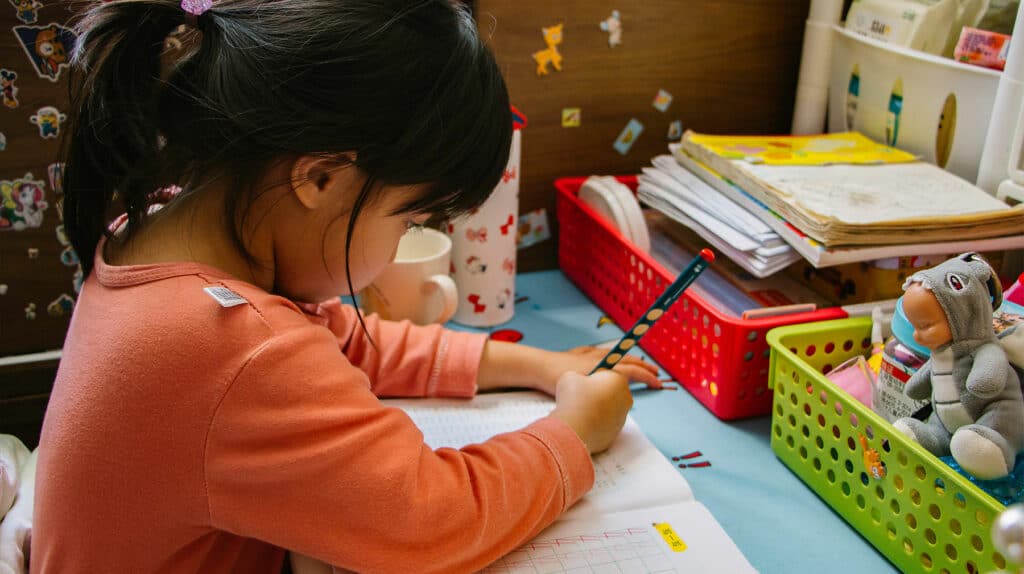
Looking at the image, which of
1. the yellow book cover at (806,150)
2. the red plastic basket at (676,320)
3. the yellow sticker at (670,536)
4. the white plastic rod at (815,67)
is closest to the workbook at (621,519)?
the yellow sticker at (670,536)

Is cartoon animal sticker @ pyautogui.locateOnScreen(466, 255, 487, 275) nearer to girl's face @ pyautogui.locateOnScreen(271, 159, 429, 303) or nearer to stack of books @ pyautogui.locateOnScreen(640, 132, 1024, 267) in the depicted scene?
stack of books @ pyautogui.locateOnScreen(640, 132, 1024, 267)

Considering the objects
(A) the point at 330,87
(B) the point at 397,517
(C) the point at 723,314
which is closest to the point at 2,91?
(A) the point at 330,87

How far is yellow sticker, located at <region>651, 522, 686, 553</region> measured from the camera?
0.62 m

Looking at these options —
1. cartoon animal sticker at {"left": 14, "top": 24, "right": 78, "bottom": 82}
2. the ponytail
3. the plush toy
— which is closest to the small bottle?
the plush toy

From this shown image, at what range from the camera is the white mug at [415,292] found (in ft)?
3.01

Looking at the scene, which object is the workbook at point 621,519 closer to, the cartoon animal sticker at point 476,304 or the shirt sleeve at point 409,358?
the shirt sleeve at point 409,358

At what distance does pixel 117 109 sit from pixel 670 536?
481 mm

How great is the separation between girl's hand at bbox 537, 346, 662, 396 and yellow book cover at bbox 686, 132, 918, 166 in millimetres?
260

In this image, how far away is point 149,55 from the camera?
59 cm

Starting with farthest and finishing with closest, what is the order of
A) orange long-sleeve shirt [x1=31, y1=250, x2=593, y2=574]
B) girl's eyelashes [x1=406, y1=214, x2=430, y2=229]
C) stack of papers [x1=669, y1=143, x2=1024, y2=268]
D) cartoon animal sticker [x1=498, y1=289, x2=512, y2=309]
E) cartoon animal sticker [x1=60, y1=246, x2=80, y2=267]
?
cartoon animal sticker [x1=498, y1=289, x2=512, y2=309] → cartoon animal sticker [x1=60, y1=246, x2=80, y2=267] → stack of papers [x1=669, y1=143, x2=1024, y2=268] → girl's eyelashes [x1=406, y1=214, x2=430, y2=229] → orange long-sleeve shirt [x1=31, y1=250, x2=593, y2=574]

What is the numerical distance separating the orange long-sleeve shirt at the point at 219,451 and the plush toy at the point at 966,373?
307 millimetres

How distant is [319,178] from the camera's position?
567 mm

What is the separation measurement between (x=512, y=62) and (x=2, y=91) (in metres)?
0.54

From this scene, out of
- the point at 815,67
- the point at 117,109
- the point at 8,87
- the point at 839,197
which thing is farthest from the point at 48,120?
the point at 815,67
